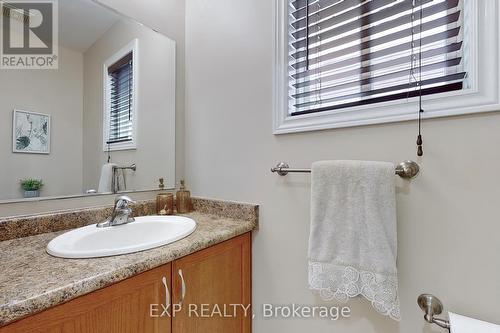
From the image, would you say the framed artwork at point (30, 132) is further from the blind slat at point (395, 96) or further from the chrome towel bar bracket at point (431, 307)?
the chrome towel bar bracket at point (431, 307)

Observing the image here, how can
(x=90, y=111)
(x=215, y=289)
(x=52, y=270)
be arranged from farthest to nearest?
(x=90, y=111) < (x=215, y=289) < (x=52, y=270)

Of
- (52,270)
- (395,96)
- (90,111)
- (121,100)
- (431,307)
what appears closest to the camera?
(52,270)

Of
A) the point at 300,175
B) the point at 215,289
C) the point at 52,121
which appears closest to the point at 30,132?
the point at 52,121

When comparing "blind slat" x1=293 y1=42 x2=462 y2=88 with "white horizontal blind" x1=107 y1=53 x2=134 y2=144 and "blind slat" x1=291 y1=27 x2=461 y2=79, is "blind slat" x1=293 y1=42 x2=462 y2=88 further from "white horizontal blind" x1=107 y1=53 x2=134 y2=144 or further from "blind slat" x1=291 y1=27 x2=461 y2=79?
"white horizontal blind" x1=107 y1=53 x2=134 y2=144

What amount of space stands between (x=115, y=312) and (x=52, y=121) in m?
0.82

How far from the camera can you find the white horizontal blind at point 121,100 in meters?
1.15

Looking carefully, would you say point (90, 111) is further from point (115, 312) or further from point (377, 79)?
point (377, 79)

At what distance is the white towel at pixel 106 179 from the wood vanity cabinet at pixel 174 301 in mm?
605

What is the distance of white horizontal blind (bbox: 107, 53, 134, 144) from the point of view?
1.15 meters

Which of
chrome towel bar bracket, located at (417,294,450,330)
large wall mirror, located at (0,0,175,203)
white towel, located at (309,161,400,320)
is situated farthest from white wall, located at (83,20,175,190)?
chrome towel bar bracket, located at (417,294,450,330)

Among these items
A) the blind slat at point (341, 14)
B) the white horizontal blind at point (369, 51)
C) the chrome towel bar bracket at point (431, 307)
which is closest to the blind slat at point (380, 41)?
the white horizontal blind at point (369, 51)

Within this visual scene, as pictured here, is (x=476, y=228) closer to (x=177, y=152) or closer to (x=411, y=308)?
(x=411, y=308)

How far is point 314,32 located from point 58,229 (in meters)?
1.38

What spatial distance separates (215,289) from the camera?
3.12 feet
